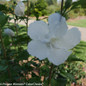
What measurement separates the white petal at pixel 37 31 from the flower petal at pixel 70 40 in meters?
0.08

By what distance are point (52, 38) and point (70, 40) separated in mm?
78

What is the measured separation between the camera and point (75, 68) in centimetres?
235

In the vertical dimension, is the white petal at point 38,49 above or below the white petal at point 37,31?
below

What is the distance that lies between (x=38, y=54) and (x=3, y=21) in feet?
1.31

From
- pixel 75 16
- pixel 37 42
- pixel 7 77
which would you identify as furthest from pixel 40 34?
pixel 75 16

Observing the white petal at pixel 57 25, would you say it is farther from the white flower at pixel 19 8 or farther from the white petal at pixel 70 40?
the white flower at pixel 19 8

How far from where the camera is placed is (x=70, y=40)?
582 mm

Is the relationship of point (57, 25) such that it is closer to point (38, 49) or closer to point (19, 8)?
point (38, 49)

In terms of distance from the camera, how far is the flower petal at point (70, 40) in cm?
57

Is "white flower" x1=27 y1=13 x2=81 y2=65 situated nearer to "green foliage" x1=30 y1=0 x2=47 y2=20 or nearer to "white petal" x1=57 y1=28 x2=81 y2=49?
"white petal" x1=57 y1=28 x2=81 y2=49

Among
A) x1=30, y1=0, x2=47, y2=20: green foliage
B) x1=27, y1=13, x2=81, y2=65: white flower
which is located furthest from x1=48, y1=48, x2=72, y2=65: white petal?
x1=30, y1=0, x2=47, y2=20: green foliage

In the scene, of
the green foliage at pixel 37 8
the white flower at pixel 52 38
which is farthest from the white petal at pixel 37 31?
the green foliage at pixel 37 8

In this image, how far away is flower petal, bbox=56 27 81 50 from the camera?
571mm

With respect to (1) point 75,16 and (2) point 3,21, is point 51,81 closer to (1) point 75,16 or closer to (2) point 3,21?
(2) point 3,21
